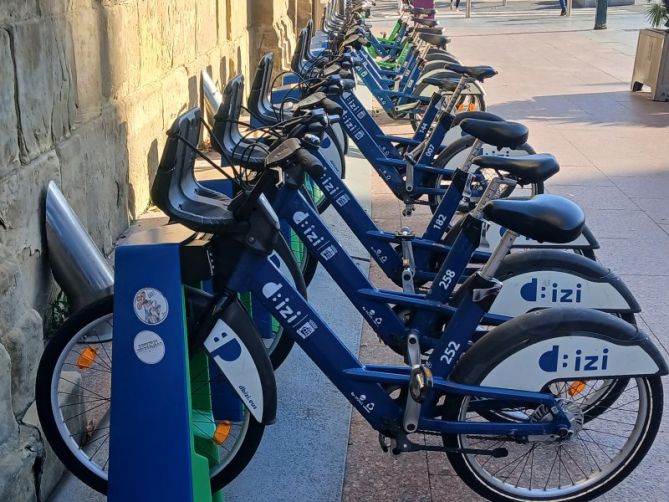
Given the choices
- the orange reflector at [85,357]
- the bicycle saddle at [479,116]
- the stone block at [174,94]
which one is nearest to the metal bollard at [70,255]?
the orange reflector at [85,357]

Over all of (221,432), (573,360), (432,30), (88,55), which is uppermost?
(88,55)

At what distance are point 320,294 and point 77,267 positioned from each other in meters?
1.68

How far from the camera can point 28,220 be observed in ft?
11.3

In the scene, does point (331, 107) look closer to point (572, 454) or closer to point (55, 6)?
point (55, 6)

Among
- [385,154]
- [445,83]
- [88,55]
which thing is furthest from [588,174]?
[88,55]

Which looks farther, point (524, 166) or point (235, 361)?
point (524, 166)

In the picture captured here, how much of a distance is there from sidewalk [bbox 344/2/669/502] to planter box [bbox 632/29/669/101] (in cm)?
21

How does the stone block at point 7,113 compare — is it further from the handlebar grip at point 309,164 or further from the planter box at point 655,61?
the planter box at point 655,61

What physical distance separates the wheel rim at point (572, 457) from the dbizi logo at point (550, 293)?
412 millimetres

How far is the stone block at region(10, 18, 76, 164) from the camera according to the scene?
3.46m

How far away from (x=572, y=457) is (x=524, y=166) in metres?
1.07

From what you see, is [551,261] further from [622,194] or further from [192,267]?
[622,194]

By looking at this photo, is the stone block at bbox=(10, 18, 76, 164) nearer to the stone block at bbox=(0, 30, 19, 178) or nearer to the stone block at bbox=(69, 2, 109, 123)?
the stone block at bbox=(0, 30, 19, 178)

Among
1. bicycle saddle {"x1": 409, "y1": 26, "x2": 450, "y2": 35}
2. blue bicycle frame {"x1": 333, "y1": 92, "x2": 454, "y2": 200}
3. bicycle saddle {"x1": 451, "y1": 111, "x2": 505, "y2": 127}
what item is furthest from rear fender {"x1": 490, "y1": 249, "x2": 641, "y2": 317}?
bicycle saddle {"x1": 409, "y1": 26, "x2": 450, "y2": 35}
